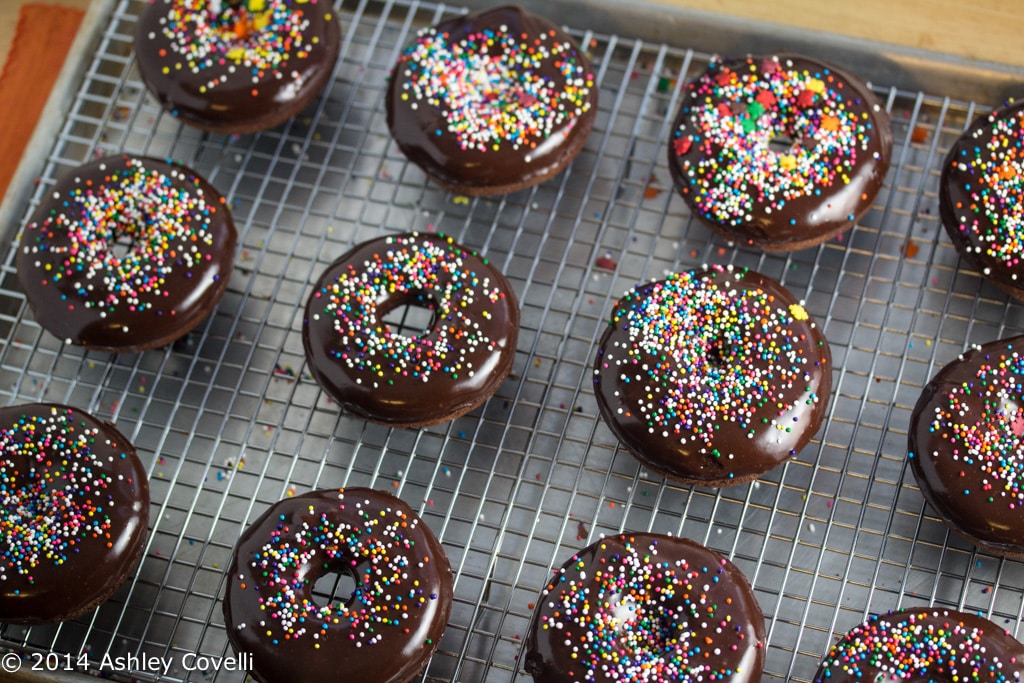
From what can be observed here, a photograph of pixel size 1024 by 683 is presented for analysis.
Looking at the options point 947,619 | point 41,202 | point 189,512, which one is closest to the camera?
point 947,619

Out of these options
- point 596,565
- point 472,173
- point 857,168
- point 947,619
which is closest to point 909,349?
point 857,168

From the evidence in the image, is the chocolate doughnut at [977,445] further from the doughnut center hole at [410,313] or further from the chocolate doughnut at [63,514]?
the chocolate doughnut at [63,514]

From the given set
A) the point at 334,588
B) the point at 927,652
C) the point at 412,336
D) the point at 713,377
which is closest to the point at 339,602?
the point at 334,588

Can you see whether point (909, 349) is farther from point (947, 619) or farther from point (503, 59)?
point (503, 59)

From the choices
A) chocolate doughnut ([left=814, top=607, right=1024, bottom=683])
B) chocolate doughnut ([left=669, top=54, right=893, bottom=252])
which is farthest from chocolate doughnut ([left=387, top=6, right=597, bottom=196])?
chocolate doughnut ([left=814, top=607, right=1024, bottom=683])

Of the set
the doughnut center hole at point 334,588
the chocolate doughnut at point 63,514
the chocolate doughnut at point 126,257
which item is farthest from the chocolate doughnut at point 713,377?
the chocolate doughnut at point 63,514

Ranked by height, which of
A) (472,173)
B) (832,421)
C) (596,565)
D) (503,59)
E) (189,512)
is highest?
(503,59)
